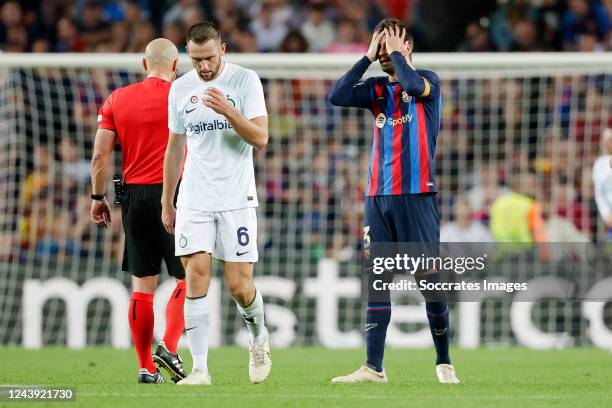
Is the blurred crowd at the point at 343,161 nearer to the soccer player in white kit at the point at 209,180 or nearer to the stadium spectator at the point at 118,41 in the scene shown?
the stadium spectator at the point at 118,41

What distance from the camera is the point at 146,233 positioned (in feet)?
27.9

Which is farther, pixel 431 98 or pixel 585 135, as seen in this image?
pixel 585 135

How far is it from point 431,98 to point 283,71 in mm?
5283

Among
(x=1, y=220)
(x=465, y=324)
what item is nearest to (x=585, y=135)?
(x=465, y=324)

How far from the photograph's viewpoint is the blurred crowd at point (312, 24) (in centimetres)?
1619

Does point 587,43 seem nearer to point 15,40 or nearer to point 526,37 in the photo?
point 526,37

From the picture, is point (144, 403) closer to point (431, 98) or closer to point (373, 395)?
point (373, 395)

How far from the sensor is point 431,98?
27.2 feet

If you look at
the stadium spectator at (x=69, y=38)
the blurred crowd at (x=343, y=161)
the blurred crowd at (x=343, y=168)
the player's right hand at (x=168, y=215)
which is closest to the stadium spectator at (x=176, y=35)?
the blurred crowd at (x=343, y=161)

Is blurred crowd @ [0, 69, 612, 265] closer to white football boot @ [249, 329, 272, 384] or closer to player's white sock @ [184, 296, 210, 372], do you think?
white football boot @ [249, 329, 272, 384]

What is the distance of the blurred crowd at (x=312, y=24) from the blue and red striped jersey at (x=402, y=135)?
294 inches

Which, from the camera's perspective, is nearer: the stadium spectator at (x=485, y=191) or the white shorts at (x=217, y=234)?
the white shorts at (x=217, y=234)

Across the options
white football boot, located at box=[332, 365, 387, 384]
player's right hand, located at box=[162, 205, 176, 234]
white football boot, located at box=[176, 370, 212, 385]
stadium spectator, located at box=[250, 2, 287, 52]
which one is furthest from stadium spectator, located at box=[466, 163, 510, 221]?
white football boot, located at box=[176, 370, 212, 385]

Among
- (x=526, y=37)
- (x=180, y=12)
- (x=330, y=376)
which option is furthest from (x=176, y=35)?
(x=330, y=376)
